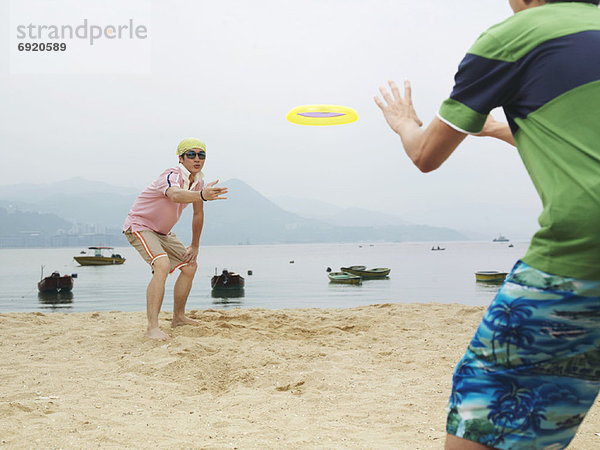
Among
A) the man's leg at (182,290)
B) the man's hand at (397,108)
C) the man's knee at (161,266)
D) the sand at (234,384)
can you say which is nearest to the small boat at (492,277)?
the sand at (234,384)

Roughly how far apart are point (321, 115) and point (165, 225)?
2.62 metres

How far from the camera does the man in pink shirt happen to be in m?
5.93

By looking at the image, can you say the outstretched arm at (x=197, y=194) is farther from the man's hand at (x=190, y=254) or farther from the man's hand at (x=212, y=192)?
the man's hand at (x=190, y=254)

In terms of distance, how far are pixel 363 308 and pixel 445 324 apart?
2.14m

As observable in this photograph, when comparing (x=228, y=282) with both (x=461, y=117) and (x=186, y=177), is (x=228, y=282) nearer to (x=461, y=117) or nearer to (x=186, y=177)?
(x=186, y=177)

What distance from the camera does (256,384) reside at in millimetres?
4383

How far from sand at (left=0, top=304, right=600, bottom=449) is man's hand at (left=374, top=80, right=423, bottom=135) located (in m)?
2.04

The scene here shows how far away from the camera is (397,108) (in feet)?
5.70

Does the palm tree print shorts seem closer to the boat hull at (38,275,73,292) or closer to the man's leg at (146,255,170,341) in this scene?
the man's leg at (146,255,170,341)

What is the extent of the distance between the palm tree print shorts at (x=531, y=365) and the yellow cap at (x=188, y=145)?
5506mm

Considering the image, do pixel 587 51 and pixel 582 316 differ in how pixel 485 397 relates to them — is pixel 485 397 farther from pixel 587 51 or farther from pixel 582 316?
pixel 587 51

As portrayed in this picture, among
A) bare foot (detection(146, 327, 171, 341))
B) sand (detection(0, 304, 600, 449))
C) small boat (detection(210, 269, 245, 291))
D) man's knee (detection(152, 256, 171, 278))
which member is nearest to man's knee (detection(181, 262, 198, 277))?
man's knee (detection(152, 256, 171, 278))

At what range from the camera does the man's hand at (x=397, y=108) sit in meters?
1.67

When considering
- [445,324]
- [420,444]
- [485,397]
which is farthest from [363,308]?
[485,397]
